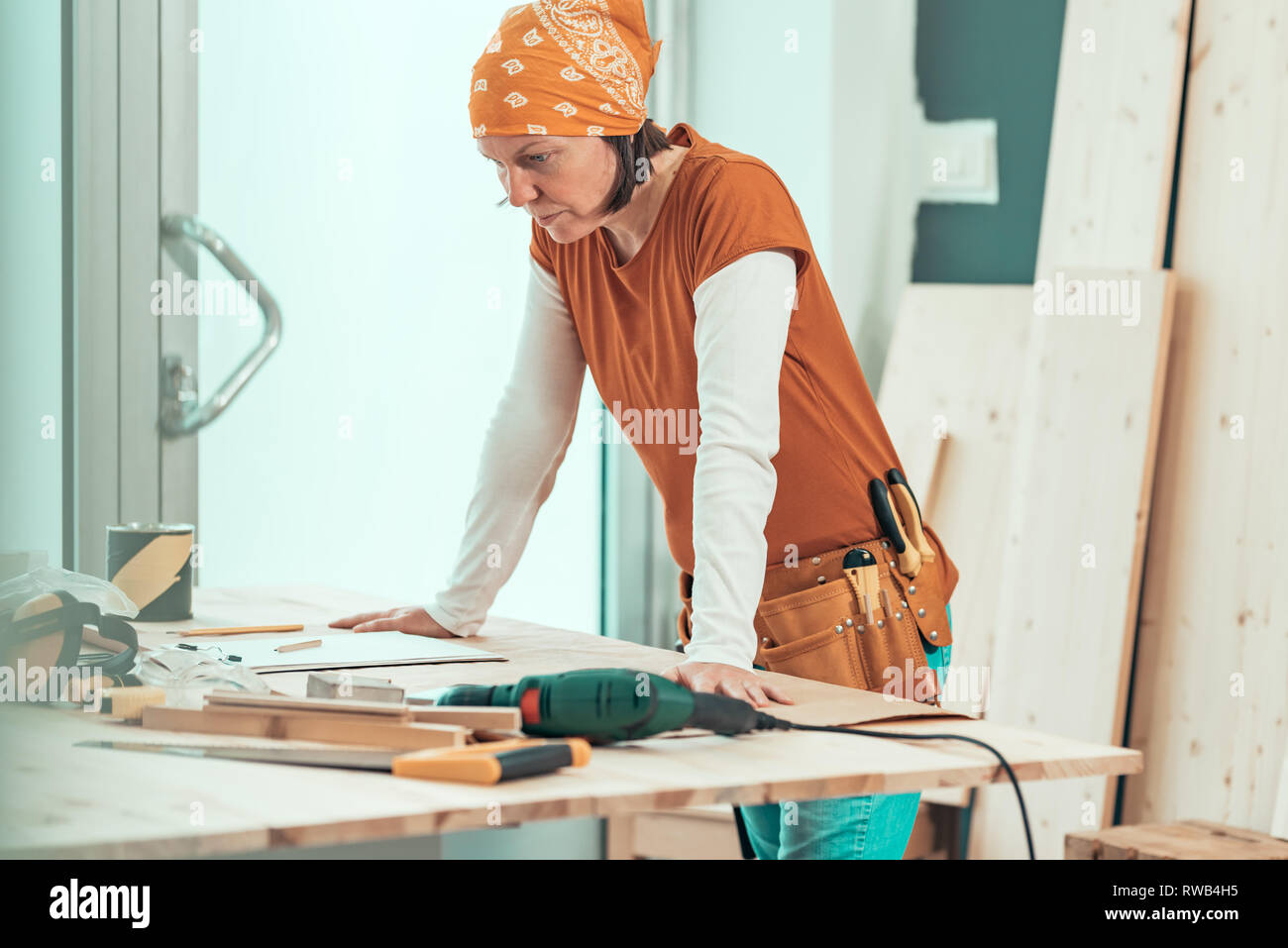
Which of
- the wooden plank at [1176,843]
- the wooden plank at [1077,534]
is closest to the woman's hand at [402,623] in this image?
the wooden plank at [1176,843]

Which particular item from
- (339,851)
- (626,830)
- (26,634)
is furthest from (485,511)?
(626,830)

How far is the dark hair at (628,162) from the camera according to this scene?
1.42 m

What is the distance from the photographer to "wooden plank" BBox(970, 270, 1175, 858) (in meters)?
2.46

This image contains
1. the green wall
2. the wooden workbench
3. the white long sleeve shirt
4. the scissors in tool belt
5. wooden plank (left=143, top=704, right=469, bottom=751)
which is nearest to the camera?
the wooden workbench

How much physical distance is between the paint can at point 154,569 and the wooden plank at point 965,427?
1640 mm

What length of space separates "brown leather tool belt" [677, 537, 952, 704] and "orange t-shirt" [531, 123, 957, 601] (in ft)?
0.10

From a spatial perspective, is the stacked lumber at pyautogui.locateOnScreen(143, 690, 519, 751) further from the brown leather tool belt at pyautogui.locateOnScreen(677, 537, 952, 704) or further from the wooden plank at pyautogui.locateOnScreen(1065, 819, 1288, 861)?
the wooden plank at pyautogui.locateOnScreen(1065, 819, 1288, 861)

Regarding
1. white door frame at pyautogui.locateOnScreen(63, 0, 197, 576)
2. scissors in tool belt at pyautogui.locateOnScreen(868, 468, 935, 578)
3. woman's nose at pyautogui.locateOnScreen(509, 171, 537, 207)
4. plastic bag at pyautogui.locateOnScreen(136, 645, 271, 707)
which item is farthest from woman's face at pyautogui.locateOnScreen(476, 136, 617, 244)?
white door frame at pyautogui.locateOnScreen(63, 0, 197, 576)

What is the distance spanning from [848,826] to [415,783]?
1.98 feet

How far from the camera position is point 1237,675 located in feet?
7.73

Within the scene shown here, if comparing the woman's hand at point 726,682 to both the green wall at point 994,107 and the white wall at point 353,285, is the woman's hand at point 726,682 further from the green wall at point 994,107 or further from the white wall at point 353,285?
the green wall at point 994,107
